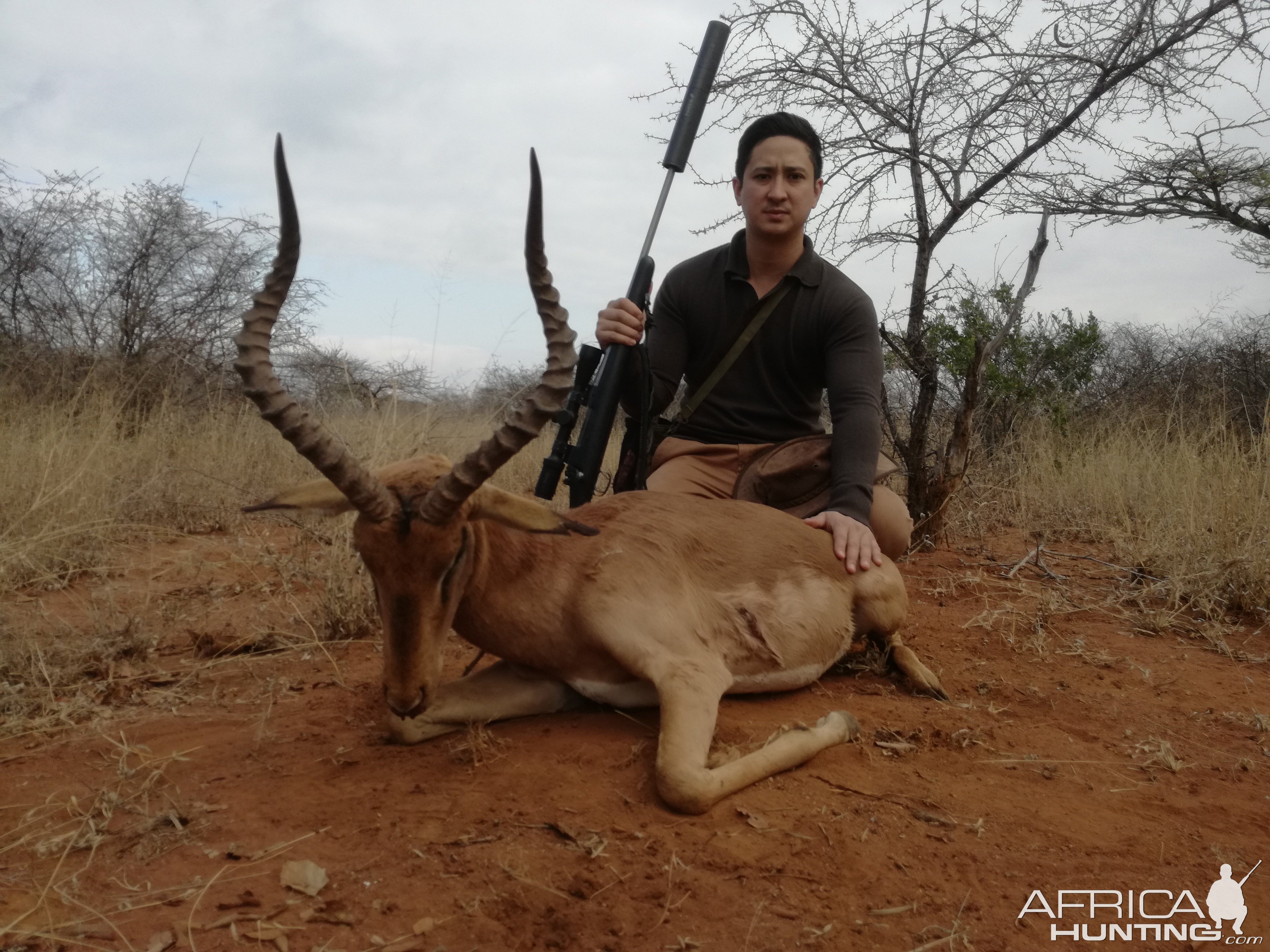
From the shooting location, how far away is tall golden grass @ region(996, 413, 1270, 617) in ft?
17.4

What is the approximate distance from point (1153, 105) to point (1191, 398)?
8240mm

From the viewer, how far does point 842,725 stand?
336 centimetres

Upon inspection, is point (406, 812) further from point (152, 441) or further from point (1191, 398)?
point (1191, 398)

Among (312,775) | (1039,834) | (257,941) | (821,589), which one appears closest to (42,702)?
(312,775)

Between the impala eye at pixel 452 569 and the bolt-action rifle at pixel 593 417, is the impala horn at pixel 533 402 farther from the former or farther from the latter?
the bolt-action rifle at pixel 593 417

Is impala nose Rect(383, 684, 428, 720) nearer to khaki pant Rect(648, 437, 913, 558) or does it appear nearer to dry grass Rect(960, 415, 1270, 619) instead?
khaki pant Rect(648, 437, 913, 558)

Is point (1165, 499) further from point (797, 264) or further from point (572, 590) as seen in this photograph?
point (572, 590)

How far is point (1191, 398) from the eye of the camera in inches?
565

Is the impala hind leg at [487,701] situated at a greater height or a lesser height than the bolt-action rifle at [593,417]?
lesser

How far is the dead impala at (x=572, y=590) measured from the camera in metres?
2.84

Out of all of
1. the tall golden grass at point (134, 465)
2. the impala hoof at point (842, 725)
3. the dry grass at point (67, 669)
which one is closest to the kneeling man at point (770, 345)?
the impala hoof at point (842, 725)

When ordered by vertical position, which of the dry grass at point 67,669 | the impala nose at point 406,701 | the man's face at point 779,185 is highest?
the man's face at point 779,185

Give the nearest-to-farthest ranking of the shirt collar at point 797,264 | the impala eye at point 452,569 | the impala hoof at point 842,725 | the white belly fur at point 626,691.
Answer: the impala eye at point 452,569 < the impala hoof at point 842,725 < the white belly fur at point 626,691 < the shirt collar at point 797,264

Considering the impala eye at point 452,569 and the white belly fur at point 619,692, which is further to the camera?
the white belly fur at point 619,692
